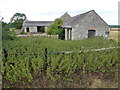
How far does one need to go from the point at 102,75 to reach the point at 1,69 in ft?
10.9

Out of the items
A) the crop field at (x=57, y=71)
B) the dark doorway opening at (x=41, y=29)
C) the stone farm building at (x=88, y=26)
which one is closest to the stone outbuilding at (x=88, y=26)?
the stone farm building at (x=88, y=26)

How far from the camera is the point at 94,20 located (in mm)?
16797

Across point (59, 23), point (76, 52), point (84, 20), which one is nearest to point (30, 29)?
point (59, 23)

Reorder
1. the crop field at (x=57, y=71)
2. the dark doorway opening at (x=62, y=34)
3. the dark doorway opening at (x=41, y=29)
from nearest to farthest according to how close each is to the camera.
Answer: the crop field at (x=57, y=71)
the dark doorway opening at (x=62, y=34)
the dark doorway opening at (x=41, y=29)

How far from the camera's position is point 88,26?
54.6 ft

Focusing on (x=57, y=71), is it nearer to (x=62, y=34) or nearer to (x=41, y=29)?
(x=62, y=34)

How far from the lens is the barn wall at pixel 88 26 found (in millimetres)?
16234

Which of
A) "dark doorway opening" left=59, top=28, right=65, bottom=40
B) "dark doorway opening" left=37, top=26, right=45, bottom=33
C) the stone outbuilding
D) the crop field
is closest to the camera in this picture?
the crop field

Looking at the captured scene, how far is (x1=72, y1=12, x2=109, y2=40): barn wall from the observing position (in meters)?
16.2

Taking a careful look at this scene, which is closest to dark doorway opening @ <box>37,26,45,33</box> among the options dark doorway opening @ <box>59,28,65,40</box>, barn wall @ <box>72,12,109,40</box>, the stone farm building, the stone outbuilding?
dark doorway opening @ <box>59,28,65,40</box>

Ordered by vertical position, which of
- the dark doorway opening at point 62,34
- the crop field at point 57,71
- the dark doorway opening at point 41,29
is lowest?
the crop field at point 57,71

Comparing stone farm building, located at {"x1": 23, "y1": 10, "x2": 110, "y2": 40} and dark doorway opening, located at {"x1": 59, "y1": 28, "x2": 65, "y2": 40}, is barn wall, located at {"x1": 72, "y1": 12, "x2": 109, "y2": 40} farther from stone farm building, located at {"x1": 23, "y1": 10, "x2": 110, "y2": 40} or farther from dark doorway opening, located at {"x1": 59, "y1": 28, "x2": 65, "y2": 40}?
dark doorway opening, located at {"x1": 59, "y1": 28, "x2": 65, "y2": 40}

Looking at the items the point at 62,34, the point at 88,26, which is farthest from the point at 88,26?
the point at 62,34

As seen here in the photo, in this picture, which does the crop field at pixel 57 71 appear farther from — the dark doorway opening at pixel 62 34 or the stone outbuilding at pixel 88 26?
the dark doorway opening at pixel 62 34
